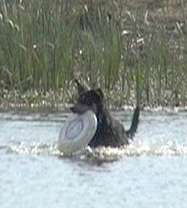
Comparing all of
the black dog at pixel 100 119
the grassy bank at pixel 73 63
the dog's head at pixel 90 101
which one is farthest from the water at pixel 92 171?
the grassy bank at pixel 73 63

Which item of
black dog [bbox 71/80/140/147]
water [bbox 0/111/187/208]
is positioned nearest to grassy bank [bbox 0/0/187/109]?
water [bbox 0/111/187/208]

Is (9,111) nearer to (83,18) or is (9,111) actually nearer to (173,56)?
(173,56)

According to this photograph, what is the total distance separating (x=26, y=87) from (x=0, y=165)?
4.14 meters

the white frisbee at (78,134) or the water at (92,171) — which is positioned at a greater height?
the white frisbee at (78,134)

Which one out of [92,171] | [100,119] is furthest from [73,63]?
[92,171]

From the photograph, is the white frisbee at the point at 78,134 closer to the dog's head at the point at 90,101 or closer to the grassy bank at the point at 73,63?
the dog's head at the point at 90,101

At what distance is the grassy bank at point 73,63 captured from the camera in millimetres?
15945

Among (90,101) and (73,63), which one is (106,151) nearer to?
(90,101)

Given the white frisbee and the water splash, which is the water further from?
the white frisbee

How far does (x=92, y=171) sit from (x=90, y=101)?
0.80m

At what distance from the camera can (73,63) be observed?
1614cm

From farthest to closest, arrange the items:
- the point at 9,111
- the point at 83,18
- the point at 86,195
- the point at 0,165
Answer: the point at 83,18 → the point at 9,111 → the point at 0,165 → the point at 86,195

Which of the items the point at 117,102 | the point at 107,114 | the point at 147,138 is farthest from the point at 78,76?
the point at 107,114

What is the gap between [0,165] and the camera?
12023mm
